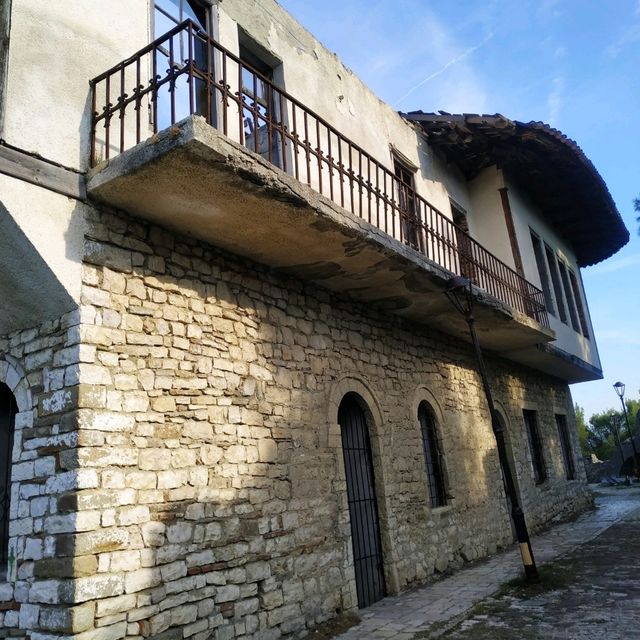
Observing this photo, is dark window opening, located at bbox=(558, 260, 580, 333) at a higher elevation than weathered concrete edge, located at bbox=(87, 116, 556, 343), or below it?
higher

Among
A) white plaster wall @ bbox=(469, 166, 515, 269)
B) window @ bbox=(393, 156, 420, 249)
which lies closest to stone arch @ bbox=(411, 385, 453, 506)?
window @ bbox=(393, 156, 420, 249)

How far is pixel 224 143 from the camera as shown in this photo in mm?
4094

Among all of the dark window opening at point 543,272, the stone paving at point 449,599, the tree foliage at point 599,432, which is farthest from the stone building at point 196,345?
the tree foliage at point 599,432

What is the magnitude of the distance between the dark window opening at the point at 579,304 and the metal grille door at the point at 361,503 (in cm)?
950

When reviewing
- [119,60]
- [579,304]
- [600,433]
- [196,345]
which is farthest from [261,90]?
[600,433]

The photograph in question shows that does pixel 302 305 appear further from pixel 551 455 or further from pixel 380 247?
pixel 551 455

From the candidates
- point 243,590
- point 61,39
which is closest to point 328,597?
point 243,590

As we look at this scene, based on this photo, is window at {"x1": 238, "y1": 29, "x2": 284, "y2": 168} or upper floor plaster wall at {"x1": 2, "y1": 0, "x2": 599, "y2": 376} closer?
upper floor plaster wall at {"x1": 2, "y1": 0, "x2": 599, "y2": 376}

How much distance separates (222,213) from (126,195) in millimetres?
797

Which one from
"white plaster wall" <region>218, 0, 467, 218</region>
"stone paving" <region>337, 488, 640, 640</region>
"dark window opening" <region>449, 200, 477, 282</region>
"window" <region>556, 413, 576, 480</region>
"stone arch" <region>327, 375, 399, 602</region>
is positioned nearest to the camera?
"stone paving" <region>337, 488, 640, 640</region>

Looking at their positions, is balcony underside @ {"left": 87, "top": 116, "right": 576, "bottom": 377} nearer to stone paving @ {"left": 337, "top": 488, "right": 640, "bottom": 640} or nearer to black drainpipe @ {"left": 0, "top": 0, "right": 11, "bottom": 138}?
black drainpipe @ {"left": 0, "top": 0, "right": 11, "bottom": 138}

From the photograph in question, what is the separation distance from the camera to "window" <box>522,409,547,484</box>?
12523 millimetres

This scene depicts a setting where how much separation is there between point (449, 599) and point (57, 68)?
20.9 feet

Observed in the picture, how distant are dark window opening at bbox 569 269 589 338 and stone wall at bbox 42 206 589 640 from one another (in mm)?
8797
